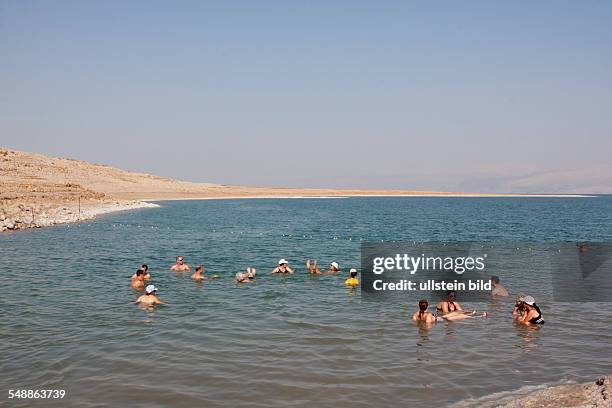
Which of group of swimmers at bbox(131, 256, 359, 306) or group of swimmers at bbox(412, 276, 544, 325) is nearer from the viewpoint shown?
group of swimmers at bbox(412, 276, 544, 325)

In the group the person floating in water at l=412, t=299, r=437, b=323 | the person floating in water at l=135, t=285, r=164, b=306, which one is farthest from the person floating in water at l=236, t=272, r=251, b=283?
the person floating in water at l=412, t=299, r=437, b=323

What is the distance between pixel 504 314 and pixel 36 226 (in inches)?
1875

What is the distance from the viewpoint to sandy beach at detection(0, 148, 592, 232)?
59.9 metres

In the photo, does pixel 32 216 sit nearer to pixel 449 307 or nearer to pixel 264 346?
pixel 264 346

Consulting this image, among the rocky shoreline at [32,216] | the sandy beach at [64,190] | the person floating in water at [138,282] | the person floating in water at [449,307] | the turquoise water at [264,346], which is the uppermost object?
the sandy beach at [64,190]

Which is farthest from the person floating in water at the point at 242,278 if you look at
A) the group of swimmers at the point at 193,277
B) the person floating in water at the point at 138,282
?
the person floating in water at the point at 138,282

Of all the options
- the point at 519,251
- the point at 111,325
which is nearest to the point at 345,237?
the point at 519,251

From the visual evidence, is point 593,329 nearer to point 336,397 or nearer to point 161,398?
point 336,397

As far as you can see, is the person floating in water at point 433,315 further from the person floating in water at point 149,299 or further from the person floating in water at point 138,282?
the person floating in water at point 138,282

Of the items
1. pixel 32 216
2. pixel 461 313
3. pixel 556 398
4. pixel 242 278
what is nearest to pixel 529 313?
pixel 461 313

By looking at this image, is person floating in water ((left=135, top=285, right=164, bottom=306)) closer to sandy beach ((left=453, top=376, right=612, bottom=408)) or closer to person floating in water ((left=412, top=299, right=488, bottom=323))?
person floating in water ((left=412, top=299, right=488, bottom=323))

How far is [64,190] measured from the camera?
299 ft

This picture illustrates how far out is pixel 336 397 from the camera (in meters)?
10.4

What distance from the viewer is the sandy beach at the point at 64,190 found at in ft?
197
